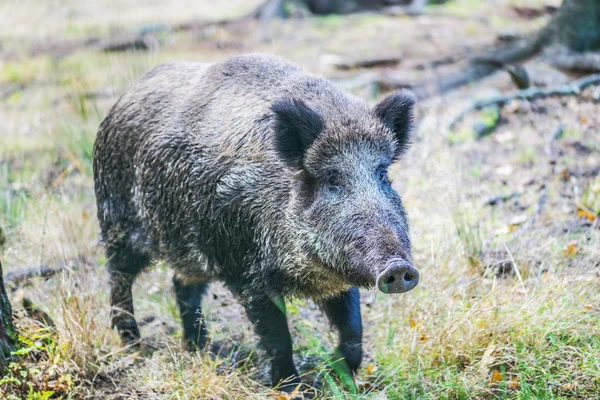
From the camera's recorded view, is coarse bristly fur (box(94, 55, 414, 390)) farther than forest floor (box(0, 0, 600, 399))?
No

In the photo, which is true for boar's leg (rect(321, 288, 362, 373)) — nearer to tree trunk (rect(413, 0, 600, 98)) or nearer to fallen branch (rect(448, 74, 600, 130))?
fallen branch (rect(448, 74, 600, 130))

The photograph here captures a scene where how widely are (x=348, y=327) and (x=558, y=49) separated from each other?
5711mm

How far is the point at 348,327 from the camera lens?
4.03m

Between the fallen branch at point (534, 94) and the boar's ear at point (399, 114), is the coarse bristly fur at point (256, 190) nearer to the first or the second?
the boar's ear at point (399, 114)

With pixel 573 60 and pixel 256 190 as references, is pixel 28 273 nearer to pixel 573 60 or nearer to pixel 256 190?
pixel 256 190

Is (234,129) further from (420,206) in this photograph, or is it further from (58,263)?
(420,206)

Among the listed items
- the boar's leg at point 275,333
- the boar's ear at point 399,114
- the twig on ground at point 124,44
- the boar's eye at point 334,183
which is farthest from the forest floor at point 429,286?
the twig on ground at point 124,44

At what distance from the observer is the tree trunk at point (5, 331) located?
3.64 m

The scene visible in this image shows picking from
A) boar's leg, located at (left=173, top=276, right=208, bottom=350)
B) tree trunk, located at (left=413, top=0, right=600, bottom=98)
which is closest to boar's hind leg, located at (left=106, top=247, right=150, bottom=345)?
boar's leg, located at (left=173, top=276, right=208, bottom=350)

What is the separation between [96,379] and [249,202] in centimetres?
137

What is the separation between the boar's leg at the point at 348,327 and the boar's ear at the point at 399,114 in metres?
0.89

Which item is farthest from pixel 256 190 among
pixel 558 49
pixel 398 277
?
pixel 558 49

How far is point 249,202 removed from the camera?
12.7ft

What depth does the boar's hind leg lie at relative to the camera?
472cm
